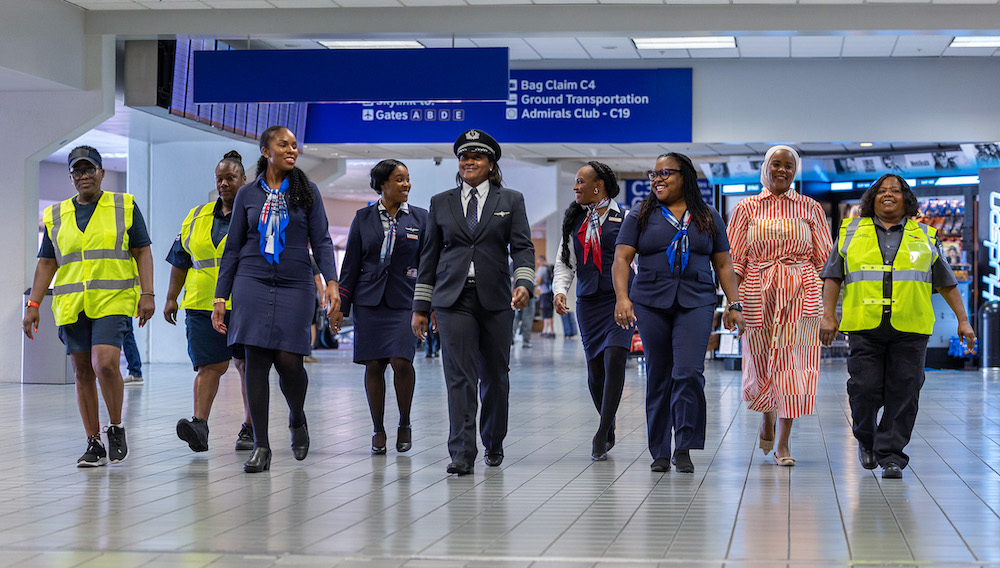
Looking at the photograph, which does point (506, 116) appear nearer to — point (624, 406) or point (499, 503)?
point (624, 406)

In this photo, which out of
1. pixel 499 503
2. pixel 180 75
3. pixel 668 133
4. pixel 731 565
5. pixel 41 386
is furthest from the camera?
pixel 668 133

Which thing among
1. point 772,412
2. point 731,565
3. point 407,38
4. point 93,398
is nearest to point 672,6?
point 407,38

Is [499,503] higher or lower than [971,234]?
lower

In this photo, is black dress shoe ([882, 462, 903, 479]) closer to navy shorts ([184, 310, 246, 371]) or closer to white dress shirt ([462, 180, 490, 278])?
white dress shirt ([462, 180, 490, 278])

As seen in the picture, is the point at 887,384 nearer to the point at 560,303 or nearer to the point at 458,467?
the point at 560,303

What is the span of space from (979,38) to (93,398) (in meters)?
10.0

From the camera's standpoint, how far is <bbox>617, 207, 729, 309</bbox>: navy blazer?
5.83m

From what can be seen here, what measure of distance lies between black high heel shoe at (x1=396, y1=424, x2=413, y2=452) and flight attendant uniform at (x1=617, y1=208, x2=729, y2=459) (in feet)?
4.78

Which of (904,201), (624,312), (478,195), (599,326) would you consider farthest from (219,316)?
(904,201)

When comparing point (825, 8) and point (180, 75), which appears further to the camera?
point (180, 75)

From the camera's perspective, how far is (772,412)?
6.45 meters

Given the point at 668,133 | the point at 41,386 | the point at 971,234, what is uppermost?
the point at 668,133

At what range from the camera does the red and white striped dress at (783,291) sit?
6203 millimetres

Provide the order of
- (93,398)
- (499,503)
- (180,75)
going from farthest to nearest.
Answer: (180,75) < (93,398) < (499,503)
